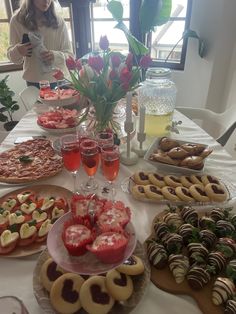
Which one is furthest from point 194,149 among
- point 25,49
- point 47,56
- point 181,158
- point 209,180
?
point 25,49

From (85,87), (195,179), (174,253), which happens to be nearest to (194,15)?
(85,87)

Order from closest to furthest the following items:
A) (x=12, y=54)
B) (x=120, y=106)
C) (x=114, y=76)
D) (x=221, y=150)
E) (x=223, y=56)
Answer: (x=114, y=76)
(x=221, y=150)
(x=120, y=106)
(x=12, y=54)
(x=223, y=56)

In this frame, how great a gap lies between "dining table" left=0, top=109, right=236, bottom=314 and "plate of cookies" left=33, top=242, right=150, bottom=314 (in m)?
0.03

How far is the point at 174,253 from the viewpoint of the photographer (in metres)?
0.70

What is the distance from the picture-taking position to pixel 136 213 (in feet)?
2.98

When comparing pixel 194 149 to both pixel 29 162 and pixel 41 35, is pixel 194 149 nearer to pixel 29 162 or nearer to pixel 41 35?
pixel 29 162

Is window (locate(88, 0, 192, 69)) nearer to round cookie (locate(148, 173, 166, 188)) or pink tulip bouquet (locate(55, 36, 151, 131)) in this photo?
pink tulip bouquet (locate(55, 36, 151, 131))

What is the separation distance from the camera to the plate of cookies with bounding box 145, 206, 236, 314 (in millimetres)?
620

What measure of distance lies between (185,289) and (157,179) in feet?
1.39

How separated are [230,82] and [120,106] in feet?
4.47

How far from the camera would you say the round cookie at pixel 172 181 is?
978 mm

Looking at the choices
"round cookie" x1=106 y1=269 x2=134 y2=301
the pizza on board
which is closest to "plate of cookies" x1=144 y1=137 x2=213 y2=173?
the pizza on board

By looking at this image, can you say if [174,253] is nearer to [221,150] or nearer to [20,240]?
[20,240]

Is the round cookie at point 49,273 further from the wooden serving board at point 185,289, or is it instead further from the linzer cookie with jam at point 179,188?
the linzer cookie with jam at point 179,188
